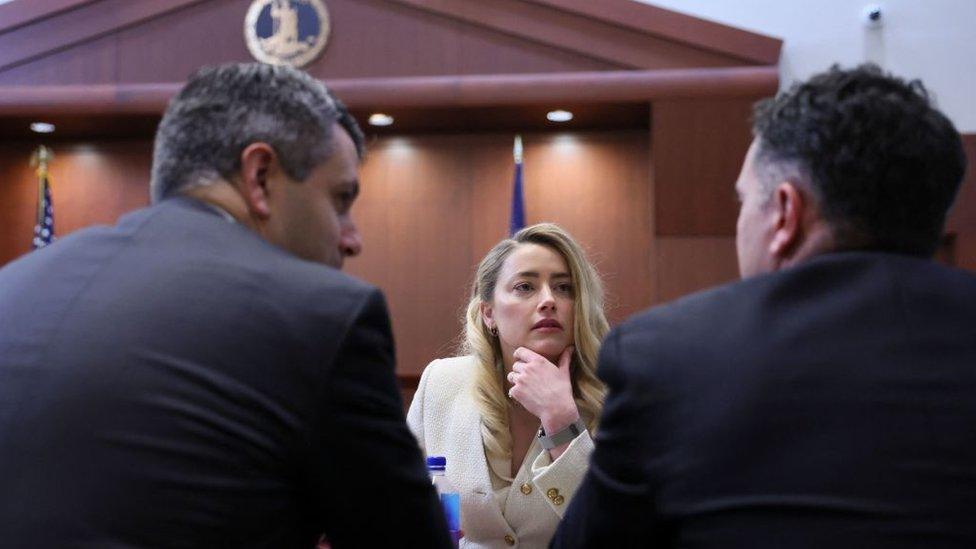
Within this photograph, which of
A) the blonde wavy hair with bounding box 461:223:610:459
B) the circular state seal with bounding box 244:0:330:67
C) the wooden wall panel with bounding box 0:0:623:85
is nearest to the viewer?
the blonde wavy hair with bounding box 461:223:610:459

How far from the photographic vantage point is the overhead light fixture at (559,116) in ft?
24.5

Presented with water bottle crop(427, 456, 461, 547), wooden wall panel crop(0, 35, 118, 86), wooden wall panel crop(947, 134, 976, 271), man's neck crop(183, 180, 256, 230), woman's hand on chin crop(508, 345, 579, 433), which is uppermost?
wooden wall panel crop(0, 35, 118, 86)

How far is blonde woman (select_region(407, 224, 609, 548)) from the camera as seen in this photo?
2.70m

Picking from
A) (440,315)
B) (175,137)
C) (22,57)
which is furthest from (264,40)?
(175,137)

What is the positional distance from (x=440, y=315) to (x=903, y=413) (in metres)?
6.50

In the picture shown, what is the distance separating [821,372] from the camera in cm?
132

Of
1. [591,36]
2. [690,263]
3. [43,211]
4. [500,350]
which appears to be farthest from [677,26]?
[500,350]

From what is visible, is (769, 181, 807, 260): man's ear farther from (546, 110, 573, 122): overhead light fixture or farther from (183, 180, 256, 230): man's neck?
(546, 110, 573, 122): overhead light fixture

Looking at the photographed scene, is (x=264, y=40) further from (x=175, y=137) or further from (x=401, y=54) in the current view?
A: (x=175, y=137)

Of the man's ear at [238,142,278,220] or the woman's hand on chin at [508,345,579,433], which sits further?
the woman's hand on chin at [508,345,579,433]

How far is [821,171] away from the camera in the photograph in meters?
1.46

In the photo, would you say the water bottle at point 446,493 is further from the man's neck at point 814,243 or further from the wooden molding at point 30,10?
the wooden molding at point 30,10

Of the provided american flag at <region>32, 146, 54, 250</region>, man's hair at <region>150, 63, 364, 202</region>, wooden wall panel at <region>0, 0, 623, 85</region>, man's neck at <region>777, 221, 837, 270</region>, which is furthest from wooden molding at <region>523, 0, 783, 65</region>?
man's neck at <region>777, 221, 837, 270</region>

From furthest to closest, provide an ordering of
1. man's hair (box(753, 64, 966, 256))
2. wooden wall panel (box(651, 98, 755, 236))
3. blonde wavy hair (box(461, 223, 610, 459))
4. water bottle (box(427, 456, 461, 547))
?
wooden wall panel (box(651, 98, 755, 236)) → blonde wavy hair (box(461, 223, 610, 459)) → water bottle (box(427, 456, 461, 547)) → man's hair (box(753, 64, 966, 256))
